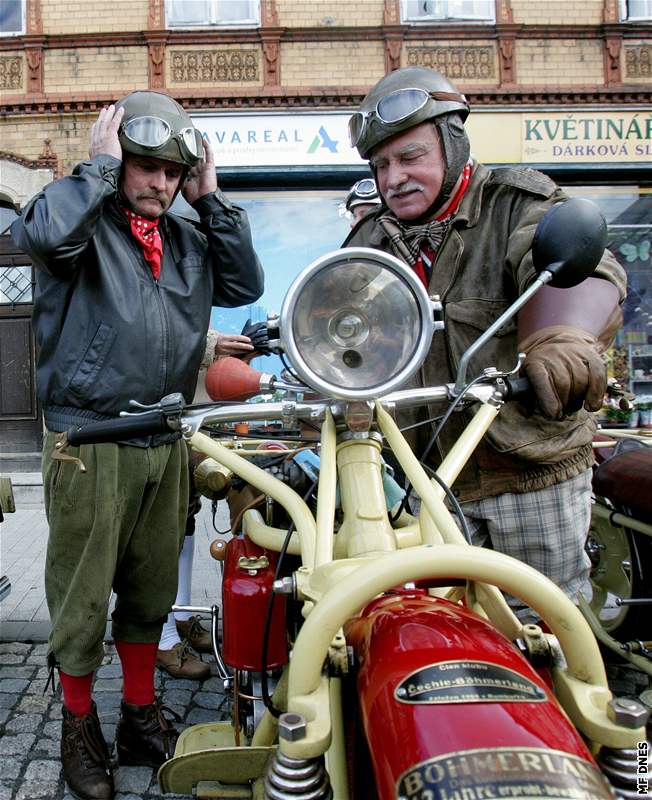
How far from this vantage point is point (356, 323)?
1.50 metres

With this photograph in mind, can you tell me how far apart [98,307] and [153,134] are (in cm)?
57

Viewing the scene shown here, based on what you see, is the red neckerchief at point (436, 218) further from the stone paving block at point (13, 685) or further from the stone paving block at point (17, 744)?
the stone paving block at point (13, 685)

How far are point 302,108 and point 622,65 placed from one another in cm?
425

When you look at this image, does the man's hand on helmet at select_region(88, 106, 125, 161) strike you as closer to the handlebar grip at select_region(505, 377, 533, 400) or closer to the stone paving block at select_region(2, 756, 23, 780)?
the handlebar grip at select_region(505, 377, 533, 400)

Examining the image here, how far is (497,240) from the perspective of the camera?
6.68ft

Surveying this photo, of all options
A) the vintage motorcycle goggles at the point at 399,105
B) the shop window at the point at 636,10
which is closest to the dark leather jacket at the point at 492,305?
the vintage motorcycle goggles at the point at 399,105

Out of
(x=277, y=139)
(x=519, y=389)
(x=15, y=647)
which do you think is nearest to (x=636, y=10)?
(x=277, y=139)

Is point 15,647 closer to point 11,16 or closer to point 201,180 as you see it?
point 201,180

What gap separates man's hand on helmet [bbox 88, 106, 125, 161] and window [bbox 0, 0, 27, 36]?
8501mm

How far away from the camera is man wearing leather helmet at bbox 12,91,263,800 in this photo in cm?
221

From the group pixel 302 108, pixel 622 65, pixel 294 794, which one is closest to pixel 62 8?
pixel 302 108

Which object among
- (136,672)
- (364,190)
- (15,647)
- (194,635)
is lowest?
(15,647)

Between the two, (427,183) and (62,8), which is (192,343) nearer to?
(427,183)

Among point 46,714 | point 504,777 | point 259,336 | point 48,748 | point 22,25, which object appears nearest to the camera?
point 504,777
